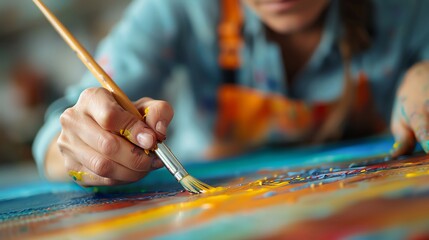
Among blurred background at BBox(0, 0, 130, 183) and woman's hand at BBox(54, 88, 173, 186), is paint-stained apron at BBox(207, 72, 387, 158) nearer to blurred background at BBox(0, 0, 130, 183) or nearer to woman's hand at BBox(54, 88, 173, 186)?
woman's hand at BBox(54, 88, 173, 186)

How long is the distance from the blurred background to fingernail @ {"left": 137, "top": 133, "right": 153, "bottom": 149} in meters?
0.86

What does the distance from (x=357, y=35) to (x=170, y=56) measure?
281 millimetres

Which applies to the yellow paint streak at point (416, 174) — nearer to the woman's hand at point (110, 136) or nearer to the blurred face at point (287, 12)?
the woman's hand at point (110, 136)

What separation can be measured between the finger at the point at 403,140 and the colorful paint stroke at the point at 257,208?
0.05 ft

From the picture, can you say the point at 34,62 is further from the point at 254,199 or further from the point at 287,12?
the point at 254,199

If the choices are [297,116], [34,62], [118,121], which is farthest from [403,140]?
[34,62]

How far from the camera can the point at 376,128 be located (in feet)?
2.63

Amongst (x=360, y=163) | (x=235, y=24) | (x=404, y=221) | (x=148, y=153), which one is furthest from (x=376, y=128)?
(x=404, y=221)

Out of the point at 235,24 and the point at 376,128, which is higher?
the point at 235,24

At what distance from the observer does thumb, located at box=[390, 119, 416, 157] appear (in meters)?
0.43

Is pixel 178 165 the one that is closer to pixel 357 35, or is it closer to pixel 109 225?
pixel 109 225

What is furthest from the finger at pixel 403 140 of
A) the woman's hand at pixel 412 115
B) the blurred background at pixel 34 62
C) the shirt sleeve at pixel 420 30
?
the blurred background at pixel 34 62

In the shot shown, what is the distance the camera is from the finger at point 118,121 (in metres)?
0.36

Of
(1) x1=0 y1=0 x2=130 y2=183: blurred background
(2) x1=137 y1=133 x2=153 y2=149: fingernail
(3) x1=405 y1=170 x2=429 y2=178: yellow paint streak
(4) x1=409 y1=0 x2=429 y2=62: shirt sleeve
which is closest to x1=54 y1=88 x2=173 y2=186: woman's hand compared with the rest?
(2) x1=137 y1=133 x2=153 y2=149: fingernail
